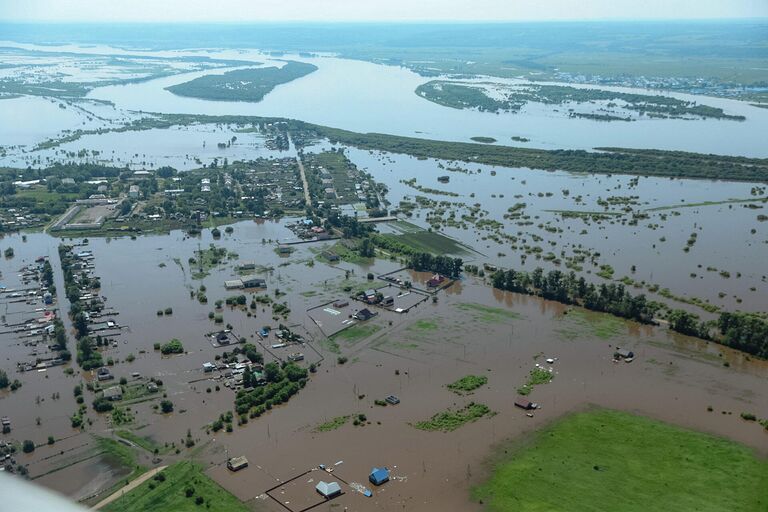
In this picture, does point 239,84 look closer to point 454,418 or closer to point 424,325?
point 424,325

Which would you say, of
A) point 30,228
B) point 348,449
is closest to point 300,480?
point 348,449

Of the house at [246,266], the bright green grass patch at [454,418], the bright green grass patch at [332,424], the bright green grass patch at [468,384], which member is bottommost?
the bright green grass patch at [332,424]

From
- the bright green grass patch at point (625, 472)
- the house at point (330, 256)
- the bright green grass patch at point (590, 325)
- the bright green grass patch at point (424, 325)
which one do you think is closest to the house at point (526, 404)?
the bright green grass patch at point (625, 472)

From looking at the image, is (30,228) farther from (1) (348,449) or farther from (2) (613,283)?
(2) (613,283)

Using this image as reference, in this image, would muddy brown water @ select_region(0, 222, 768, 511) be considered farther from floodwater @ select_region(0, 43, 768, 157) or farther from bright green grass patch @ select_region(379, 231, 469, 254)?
floodwater @ select_region(0, 43, 768, 157)

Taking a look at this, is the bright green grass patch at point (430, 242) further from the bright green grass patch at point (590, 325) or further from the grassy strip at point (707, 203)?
the grassy strip at point (707, 203)

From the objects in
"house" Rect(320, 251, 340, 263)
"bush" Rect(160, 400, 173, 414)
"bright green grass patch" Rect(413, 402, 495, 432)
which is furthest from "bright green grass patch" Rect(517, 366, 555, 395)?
"house" Rect(320, 251, 340, 263)
